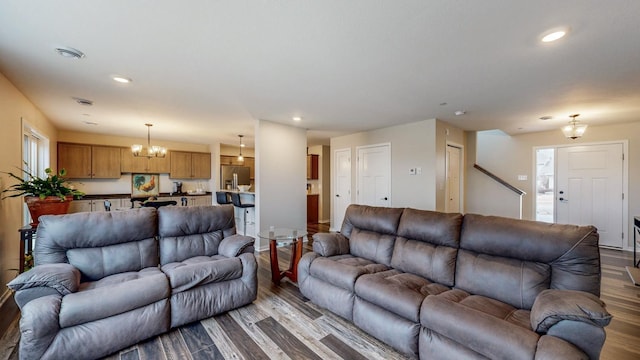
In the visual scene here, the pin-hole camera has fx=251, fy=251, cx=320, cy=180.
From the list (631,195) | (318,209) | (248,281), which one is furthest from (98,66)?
(631,195)

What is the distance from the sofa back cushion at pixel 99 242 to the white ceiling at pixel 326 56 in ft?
4.90

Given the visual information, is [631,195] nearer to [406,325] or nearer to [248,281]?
[406,325]

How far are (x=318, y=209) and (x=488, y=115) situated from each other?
498cm

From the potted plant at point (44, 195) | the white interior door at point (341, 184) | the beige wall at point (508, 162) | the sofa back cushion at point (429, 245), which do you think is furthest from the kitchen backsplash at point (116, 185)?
the beige wall at point (508, 162)

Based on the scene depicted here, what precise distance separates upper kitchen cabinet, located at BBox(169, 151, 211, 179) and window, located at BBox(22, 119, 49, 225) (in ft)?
8.65

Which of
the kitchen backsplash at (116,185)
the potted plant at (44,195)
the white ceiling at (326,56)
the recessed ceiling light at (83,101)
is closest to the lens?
the white ceiling at (326,56)

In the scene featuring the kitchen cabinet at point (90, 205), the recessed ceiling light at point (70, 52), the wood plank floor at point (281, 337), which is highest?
the recessed ceiling light at point (70, 52)

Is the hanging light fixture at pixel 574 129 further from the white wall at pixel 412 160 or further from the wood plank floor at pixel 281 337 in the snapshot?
the wood plank floor at pixel 281 337

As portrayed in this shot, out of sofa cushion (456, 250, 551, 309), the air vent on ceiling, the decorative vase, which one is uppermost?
the air vent on ceiling

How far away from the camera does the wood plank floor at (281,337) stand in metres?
1.92

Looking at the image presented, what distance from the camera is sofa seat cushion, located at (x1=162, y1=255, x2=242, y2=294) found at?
224 cm

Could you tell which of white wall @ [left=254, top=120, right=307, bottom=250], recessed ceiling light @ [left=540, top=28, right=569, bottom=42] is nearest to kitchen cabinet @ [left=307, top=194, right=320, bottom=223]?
white wall @ [left=254, top=120, right=307, bottom=250]

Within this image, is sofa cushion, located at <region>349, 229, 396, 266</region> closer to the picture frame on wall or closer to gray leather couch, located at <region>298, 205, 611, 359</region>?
gray leather couch, located at <region>298, 205, 611, 359</region>

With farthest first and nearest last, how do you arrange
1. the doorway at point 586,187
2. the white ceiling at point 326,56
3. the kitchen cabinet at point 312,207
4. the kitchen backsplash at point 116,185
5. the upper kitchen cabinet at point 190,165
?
the kitchen cabinet at point 312,207
the upper kitchen cabinet at point 190,165
the kitchen backsplash at point 116,185
the doorway at point 586,187
the white ceiling at point 326,56
